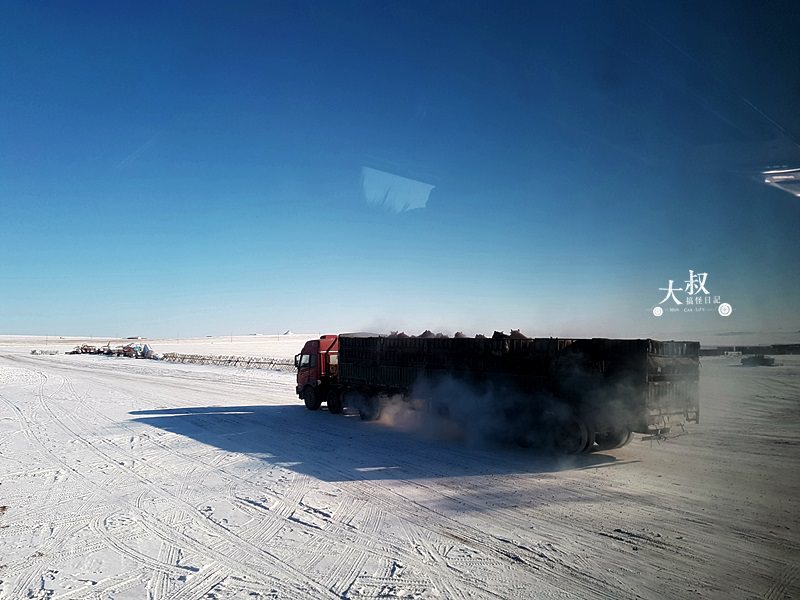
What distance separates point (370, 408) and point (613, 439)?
7.86 metres

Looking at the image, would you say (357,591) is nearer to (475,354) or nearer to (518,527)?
(518,527)

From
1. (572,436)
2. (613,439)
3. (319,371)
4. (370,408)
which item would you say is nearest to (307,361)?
(319,371)

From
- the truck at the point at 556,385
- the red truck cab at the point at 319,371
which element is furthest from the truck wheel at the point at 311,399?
the truck at the point at 556,385

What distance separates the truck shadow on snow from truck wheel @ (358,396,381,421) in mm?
285

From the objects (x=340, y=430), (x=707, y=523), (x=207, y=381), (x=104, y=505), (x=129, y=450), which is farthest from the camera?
(x=207, y=381)

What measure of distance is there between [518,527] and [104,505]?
654cm

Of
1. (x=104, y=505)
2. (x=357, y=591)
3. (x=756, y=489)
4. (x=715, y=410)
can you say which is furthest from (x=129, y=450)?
(x=715, y=410)

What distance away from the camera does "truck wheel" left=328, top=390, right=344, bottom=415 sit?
18920 millimetres

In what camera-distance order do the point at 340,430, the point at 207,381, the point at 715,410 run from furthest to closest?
the point at 207,381 → the point at 715,410 → the point at 340,430

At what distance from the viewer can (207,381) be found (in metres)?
34.2

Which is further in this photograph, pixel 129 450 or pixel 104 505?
pixel 129 450

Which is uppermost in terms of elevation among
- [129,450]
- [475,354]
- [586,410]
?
[475,354]

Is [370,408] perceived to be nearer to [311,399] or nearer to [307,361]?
[311,399]

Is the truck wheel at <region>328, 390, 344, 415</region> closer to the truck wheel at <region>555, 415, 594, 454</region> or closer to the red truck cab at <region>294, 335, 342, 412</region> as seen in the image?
the red truck cab at <region>294, 335, 342, 412</region>
